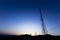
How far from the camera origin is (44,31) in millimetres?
44469
